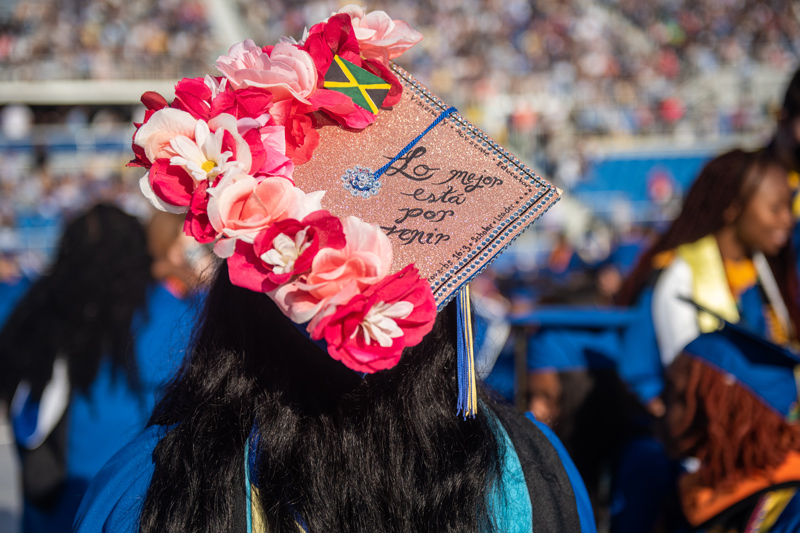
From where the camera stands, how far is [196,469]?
1023 mm

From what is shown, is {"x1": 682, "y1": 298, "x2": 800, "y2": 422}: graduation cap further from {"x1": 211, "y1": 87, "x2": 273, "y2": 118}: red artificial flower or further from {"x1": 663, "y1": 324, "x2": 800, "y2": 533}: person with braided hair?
{"x1": 211, "y1": 87, "x2": 273, "y2": 118}: red artificial flower

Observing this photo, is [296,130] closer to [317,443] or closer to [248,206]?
[248,206]

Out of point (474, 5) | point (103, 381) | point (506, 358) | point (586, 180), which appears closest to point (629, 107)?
point (586, 180)

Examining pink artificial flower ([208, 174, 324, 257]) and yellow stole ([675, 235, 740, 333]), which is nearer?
Answer: pink artificial flower ([208, 174, 324, 257])

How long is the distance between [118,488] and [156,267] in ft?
6.28

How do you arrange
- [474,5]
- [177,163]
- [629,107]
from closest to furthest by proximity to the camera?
[177,163] → [629,107] → [474,5]

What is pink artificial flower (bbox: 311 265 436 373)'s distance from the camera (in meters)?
0.88

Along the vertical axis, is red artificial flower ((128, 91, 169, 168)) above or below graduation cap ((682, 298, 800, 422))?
below

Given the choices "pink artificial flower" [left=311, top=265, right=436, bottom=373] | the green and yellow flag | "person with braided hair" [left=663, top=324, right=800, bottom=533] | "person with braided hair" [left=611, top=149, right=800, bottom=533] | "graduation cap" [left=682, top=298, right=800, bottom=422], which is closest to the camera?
"pink artificial flower" [left=311, top=265, right=436, bottom=373]

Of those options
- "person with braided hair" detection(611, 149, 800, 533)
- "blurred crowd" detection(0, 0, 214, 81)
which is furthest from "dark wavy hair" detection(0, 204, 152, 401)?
"blurred crowd" detection(0, 0, 214, 81)

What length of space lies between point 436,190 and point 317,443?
0.42 m

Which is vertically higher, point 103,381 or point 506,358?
point 506,358

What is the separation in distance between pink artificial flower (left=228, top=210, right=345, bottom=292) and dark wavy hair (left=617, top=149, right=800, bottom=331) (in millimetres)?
2193

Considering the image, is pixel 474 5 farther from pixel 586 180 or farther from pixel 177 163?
pixel 177 163
